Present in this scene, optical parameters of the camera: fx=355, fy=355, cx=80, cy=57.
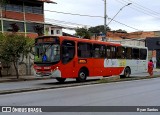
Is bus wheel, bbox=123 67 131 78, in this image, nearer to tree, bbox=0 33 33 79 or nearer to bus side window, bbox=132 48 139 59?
bus side window, bbox=132 48 139 59

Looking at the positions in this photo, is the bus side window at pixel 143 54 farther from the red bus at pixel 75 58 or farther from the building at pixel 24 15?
the building at pixel 24 15

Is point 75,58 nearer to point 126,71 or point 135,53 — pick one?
point 126,71

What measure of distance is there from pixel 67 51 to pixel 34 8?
90.2ft

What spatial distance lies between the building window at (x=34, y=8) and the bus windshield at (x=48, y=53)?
26.0 metres

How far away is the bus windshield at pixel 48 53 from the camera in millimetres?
21906

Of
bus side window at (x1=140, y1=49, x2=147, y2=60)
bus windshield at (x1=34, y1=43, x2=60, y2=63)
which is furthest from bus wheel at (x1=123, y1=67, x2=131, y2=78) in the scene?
bus windshield at (x1=34, y1=43, x2=60, y2=63)

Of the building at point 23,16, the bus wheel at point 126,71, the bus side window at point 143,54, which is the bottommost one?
the bus wheel at point 126,71

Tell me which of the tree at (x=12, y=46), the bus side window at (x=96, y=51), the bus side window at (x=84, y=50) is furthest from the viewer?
the tree at (x=12, y=46)

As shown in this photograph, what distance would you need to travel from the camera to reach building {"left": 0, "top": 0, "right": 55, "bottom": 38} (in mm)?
44906

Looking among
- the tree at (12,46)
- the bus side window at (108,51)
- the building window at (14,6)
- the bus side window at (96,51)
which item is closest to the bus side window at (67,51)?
the bus side window at (96,51)

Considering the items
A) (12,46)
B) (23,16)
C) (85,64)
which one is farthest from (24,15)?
(85,64)

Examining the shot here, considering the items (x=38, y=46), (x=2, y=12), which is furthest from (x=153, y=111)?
(x=2, y=12)

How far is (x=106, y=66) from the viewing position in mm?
26875

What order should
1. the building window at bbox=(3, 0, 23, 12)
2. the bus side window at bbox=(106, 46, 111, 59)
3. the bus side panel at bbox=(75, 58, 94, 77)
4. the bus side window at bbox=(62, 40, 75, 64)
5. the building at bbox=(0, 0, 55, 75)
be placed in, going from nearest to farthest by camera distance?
the bus side window at bbox=(62, 40, 75, 64)
the bus side panel at bbox=(75, 58, 94, 77)
the bus side window at bbox=(106, 46, 111, 59)
the building at bbox=(0, 0, 55, 75)
the building window at bbox=(3, 0, 23, 12)
